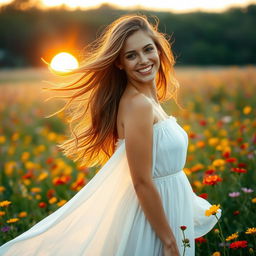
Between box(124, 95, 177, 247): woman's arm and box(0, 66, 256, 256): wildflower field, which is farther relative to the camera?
box(0, 66, 256, 256): wildflower field

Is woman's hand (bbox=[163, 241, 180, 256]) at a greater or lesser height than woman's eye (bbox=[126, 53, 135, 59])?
lesser

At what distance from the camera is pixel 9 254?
7.17 ft

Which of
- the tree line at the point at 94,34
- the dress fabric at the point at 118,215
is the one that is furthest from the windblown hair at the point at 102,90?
the tree line at the point at 94,34

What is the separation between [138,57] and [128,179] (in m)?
0.67

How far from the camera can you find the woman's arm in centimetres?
190

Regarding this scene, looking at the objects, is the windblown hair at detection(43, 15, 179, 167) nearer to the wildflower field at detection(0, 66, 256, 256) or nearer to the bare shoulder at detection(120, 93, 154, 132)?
the bare shoulder at detection(120, 93, 154, 132)

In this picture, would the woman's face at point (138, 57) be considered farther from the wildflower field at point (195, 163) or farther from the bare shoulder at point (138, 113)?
the wildflower field at point (195, 163)

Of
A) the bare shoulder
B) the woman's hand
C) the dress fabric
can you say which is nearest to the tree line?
the dress fabric

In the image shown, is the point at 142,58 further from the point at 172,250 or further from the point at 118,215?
the point at 172,250

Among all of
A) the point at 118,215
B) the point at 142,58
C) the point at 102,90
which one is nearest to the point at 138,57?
the point at 142,58

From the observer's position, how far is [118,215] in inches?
83.0

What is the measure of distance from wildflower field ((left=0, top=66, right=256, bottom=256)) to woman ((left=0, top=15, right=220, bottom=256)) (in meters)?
0.26

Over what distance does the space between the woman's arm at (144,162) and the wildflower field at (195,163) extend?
267 millimetres

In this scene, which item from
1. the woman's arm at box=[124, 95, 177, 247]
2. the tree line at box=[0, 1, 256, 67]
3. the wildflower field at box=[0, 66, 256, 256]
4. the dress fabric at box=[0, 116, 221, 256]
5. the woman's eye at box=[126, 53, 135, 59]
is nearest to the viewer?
the woman's arm at box=[124, 95, 177, 247]
